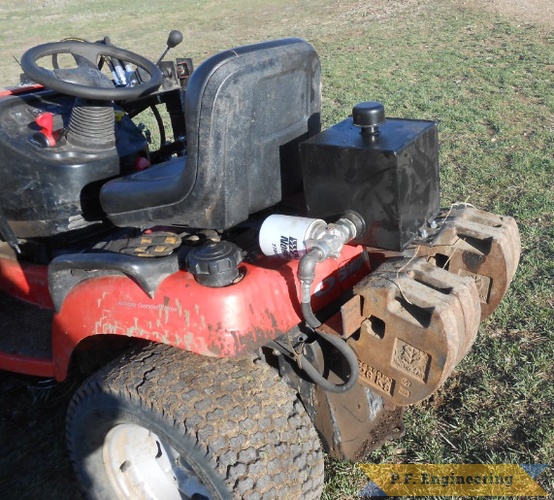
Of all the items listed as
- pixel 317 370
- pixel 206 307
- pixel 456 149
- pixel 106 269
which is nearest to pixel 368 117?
pixel 206 307

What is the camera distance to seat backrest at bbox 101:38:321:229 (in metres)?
1.91

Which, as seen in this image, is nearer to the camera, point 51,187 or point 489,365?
point 51,187

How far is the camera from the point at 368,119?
1.95 metres

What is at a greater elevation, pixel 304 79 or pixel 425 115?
pixel 304 79

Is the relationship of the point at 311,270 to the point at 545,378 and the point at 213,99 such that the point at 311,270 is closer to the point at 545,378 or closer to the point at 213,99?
the point at 213,99

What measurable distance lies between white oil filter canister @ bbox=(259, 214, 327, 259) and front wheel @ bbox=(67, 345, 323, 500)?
0.45 meters

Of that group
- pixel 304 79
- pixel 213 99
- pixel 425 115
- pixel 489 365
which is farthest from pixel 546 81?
pixel 213 99

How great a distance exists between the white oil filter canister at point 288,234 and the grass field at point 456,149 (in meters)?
1.22

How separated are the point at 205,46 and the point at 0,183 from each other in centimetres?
1116

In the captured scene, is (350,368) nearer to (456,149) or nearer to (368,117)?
(368,117)

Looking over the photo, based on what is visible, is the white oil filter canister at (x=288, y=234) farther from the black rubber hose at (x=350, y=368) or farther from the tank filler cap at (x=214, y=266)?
the black rubber hose at (x=350, y=368)

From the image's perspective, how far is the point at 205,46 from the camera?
42.8ft

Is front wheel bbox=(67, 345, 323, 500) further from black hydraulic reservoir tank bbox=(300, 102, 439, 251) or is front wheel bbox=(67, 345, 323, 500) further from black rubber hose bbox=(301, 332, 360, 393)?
black hydraulic reservoir tank bbox=(300, 102, 439, 251)

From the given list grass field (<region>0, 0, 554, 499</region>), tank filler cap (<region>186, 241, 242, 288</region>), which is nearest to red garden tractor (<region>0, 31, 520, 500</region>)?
tank filler cap (<region>186, 241, 242, 288</region>)
